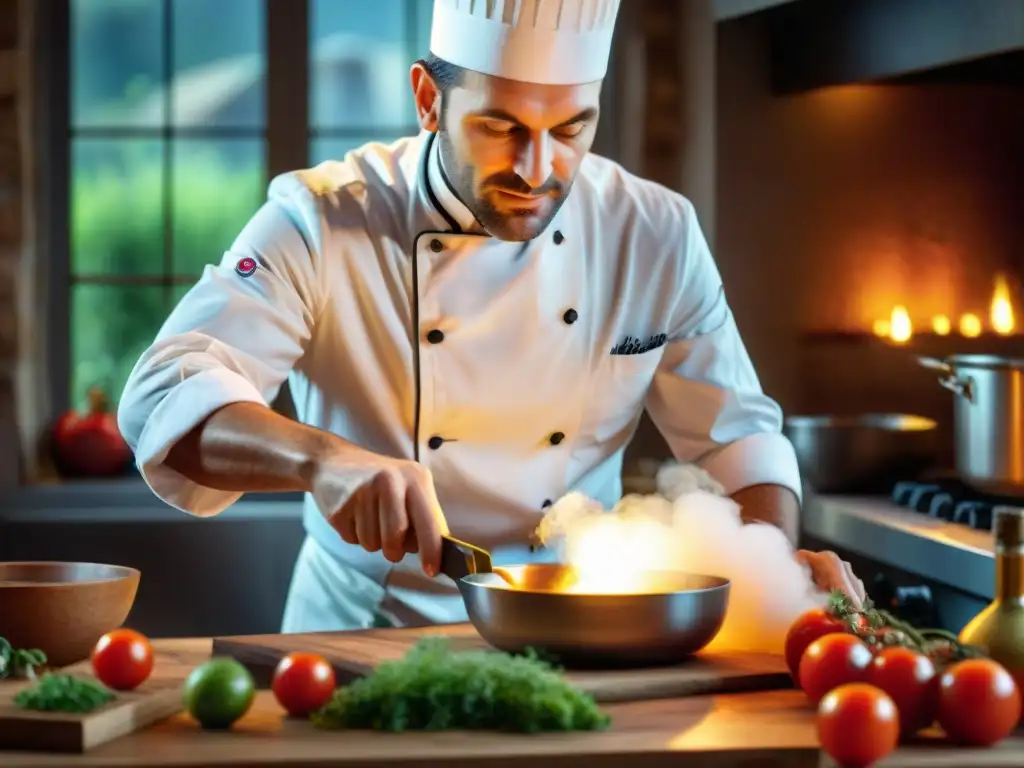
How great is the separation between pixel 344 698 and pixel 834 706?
436 mm

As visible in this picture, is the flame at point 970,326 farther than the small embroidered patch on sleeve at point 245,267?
Yes

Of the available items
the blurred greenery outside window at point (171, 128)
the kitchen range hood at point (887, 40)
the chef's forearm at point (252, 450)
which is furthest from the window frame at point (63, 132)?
the chef's forearm at point (252, 450)

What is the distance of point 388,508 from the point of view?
153 centimetres

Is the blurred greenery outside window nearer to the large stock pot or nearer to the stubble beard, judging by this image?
the large stock pot

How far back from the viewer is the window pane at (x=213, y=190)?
4168 mm

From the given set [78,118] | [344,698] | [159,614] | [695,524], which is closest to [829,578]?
Answer: [695,524]

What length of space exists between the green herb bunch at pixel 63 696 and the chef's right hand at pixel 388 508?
314 millimetres

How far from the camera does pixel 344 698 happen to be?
1.37 metres

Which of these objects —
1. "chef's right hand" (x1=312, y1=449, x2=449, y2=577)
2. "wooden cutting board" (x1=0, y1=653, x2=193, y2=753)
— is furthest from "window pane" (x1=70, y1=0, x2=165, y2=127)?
"wooden cutting board" (x1=0, y1=653, x2=193, y2=753)

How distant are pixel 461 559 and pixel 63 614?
0.45 m

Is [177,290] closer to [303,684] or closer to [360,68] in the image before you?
[360,68]

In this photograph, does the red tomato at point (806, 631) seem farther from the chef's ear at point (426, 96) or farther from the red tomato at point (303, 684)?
the chef's ear at point (426, 96)

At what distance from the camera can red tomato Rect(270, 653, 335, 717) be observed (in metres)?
1.40

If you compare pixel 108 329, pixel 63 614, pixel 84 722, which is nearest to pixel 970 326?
pixel 108 329
